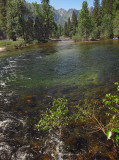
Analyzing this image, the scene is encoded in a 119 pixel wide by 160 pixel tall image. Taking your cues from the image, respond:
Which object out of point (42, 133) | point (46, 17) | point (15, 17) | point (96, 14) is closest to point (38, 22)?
point (46, 17)

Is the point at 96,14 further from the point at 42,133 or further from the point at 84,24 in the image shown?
the point at 42,133

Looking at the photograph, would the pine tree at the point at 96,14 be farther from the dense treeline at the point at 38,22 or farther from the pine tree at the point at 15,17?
the pine tree at the point at 15,17

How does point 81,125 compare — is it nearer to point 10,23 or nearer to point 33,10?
point 10,23

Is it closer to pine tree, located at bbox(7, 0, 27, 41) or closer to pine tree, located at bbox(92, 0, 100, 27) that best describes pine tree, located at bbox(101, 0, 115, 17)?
pine tree, located at bbox(92, 0, 100, 27)

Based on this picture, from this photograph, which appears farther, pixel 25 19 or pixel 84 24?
pixel 84 24

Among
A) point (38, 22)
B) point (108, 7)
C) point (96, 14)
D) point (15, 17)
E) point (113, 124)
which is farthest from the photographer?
point (96, 14)

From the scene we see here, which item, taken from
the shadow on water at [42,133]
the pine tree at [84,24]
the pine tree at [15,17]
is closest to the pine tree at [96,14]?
the pine tree at [84,24]

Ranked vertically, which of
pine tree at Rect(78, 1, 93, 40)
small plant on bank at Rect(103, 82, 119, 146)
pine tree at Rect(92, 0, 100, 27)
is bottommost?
small plant on bank at Rect(103, 82, 119, 146)

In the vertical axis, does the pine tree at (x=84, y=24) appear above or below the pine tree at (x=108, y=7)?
below

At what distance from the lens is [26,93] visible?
32.4ft

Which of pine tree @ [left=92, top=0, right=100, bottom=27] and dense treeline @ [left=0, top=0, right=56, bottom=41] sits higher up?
pine tree @ [left=92, top=0, right=100, bottom=27]

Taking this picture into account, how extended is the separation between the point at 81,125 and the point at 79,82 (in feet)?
19.1

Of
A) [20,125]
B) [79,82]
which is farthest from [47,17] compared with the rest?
[20,125]

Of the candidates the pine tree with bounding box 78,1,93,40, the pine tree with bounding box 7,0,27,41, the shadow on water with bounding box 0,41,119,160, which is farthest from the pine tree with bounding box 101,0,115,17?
the shadow on water with bounding box 0,41,119,160
